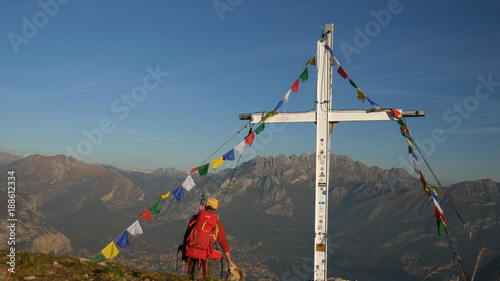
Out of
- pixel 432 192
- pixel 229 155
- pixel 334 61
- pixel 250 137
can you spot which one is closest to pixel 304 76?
pixel 334 61

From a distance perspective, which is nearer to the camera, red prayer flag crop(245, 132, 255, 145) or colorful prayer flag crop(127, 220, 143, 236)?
colorful prayer flag crop(127, 220, 143, 236)

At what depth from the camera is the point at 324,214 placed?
44.1 feet

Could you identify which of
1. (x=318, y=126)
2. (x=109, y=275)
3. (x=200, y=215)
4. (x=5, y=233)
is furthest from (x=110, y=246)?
(x=5, y=233)

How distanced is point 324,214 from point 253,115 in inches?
190

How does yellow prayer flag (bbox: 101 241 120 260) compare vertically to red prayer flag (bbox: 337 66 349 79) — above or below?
below

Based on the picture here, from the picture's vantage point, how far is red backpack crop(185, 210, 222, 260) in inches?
388

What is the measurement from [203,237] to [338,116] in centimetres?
714

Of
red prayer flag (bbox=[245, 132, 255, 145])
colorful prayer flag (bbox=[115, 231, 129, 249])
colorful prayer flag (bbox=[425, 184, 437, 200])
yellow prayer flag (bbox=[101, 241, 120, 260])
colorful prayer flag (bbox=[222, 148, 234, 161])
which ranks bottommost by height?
yellow prayer flag (bbox=[101, 241, 120, 260])

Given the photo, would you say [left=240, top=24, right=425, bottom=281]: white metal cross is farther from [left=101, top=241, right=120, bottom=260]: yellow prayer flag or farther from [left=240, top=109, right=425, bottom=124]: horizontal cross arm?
[left=101, top=241, right=120, bottom=260]: yellow prayer flag

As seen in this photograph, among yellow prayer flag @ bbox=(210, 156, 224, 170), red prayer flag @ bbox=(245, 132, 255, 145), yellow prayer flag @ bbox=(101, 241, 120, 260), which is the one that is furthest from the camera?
red prayer flag @ bbox=(245, 132, 255, 145)

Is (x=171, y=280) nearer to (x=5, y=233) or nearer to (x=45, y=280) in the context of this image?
(x=45, y=280)

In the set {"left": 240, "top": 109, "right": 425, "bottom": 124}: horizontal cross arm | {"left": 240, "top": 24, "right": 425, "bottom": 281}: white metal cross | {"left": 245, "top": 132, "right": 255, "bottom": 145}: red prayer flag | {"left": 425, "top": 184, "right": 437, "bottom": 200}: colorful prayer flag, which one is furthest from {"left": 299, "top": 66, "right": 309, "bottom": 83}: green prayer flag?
{"left": 425, "top": 184, "right": 437, "bottom": 200}: colorful prayer flag

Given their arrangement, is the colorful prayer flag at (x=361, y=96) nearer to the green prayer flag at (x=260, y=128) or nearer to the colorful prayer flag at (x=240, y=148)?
the green prayer flag at (x=260, y=128)

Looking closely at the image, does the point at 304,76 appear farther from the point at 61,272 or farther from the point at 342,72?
the point at 61,272
